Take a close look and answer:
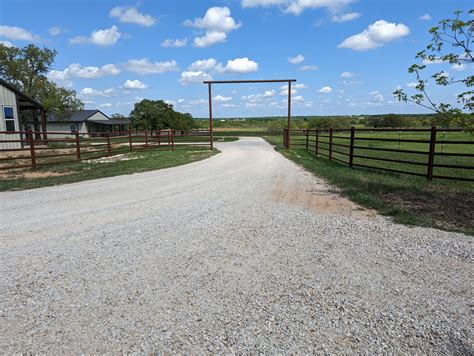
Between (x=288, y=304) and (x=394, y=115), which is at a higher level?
(x=394, y=115)

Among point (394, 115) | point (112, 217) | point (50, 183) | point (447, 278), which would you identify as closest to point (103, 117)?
point (394, 115)

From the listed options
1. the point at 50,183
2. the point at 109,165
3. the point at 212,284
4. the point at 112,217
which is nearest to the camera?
the point at 212,284

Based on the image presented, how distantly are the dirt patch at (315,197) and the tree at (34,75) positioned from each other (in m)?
41.2

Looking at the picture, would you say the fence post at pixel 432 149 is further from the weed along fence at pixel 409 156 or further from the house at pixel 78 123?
the house at pixel 78 123

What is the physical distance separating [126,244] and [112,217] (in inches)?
58.6

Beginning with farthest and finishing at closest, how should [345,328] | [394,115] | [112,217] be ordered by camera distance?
1. [394,115]
2. [112,217]
3. [345,328]

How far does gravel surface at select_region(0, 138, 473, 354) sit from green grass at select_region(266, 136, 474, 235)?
1.69 ft

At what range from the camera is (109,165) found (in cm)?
1259

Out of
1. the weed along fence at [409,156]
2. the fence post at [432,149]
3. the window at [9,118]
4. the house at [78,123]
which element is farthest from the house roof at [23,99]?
the house at [78,123]

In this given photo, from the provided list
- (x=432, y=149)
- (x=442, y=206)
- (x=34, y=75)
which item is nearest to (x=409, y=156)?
(x=432, y=149)

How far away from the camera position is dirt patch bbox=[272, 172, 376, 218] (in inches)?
233

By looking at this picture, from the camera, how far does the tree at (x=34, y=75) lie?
38.9 meters

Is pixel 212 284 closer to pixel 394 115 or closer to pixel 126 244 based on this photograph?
pixel 126 244

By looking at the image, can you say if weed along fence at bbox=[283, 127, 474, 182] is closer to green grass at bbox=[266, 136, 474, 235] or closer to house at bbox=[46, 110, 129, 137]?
green grass at bbox=[266, 136, 474, 235]
